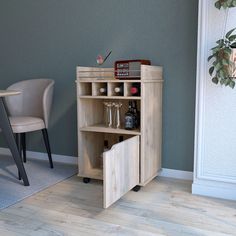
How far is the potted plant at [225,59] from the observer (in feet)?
6.37

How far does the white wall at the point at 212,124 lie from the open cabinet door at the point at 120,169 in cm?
43

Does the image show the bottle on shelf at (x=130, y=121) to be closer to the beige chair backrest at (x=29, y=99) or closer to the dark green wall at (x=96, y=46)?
the dark green wall at (x=96, y=46)

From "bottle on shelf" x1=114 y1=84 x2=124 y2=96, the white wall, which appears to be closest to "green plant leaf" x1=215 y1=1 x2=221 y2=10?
the white wall

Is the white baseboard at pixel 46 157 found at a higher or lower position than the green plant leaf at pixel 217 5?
lower

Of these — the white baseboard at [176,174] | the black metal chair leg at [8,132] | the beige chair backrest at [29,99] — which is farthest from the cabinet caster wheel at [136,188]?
the beige chair backrest at [29,99]

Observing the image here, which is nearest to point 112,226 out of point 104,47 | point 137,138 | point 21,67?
point 137,138

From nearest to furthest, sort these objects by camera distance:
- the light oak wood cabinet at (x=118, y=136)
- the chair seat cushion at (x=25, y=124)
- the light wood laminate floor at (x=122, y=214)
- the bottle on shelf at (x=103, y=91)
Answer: the light wood laminate floor at (x=122, y=214) → the light oak wood cabinet at (x=118, y=136) → the bottle on shelf at (x=103, y=91) → the chair seat cushion at (x=25, y=124)

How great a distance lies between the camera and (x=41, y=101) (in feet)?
9.72

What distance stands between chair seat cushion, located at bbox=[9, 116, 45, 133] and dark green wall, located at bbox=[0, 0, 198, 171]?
37cm

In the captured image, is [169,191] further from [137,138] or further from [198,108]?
[198,108]

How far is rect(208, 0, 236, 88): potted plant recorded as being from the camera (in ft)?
6.37

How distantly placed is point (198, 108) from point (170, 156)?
57 cm

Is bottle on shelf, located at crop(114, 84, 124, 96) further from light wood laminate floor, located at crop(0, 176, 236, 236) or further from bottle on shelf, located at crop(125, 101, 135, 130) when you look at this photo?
light wood laminate floor, located at crop(0, 176, 236, 236)

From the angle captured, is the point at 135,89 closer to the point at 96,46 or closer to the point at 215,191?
the point at 96,46
